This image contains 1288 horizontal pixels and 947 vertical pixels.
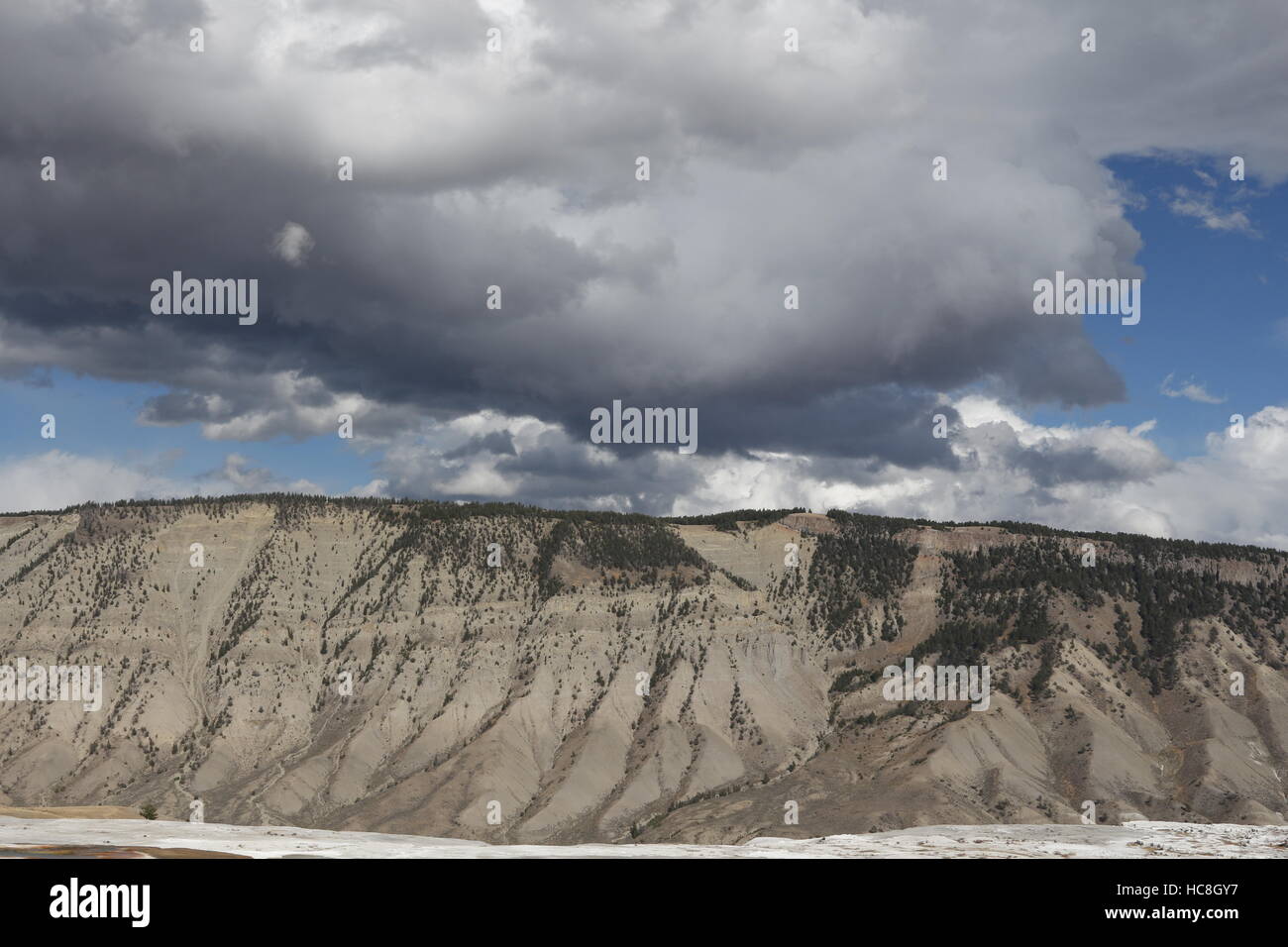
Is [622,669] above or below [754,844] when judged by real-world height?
above

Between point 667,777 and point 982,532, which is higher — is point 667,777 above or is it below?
below

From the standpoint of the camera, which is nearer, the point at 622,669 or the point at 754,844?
the point at 754,844

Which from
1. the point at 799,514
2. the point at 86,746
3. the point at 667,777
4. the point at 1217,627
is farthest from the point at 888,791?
the point at 86,746

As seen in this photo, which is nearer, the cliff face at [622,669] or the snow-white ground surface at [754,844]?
the snow-white ground surface at [754,844]

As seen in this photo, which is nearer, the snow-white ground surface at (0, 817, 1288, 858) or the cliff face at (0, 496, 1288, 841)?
the snow-white ground surface at (0, 817, 1288, 858)
